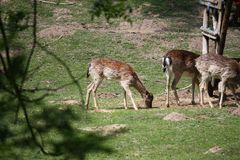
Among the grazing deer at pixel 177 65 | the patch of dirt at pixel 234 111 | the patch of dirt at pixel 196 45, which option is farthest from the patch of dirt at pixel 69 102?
the patch of dirt at pixel 196 45

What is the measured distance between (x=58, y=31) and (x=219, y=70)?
830cm

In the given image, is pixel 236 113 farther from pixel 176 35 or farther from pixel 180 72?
pixel 176 35

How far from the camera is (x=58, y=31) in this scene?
20953 millimetres

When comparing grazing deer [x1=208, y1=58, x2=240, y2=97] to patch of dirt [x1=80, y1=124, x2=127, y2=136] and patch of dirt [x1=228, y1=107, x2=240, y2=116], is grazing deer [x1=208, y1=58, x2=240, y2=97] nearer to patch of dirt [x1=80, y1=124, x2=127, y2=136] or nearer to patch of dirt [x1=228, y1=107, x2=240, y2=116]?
patch of dirt [x1=228, y1=107, x2=240, y2=116]

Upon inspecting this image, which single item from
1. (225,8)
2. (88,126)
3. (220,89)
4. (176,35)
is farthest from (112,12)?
(176,35)

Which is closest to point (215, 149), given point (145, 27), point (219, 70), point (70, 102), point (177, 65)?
point (219, 70)

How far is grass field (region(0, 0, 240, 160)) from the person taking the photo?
10.0 meters

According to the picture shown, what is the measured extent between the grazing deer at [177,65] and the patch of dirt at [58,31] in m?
6.81

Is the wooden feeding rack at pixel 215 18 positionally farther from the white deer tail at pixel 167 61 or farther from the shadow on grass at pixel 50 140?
the shadow on grass at pixel 50 140

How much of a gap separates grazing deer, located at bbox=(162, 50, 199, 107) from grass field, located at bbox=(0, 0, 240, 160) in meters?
0.70

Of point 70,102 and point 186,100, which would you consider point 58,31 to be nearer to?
point 186,100

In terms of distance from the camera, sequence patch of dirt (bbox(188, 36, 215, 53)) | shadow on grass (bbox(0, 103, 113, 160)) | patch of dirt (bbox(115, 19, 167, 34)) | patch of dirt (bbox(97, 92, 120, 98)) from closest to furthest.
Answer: shadow on grass (bbox(0, 103, 113, 160)) < patch of dirt (bbox(97, 92, 120, 98)) < patch of dirt (bbox(188, 36, 215, 53)) < patch of dirt (bbox(115, 19, 167, 34))

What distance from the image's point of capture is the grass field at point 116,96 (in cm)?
1001

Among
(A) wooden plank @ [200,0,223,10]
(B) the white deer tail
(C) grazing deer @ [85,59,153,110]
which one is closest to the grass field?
(C) grazing deer @ [85,59,153,110]
